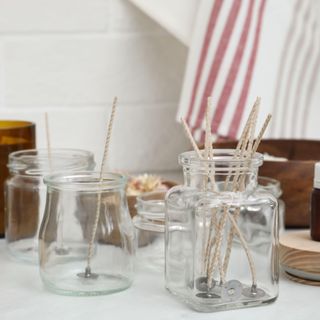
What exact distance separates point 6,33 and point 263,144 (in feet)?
1.49

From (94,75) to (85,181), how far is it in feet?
1.81

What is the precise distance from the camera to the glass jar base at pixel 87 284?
890mm

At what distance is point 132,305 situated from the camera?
2.81ft

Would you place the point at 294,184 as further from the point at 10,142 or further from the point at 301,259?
the point at 10,142

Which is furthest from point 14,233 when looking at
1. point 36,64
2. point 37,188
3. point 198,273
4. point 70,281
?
point 36,64

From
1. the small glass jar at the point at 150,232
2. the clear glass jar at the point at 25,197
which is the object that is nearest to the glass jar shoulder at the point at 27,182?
the clear glass jar at the point at 25,197

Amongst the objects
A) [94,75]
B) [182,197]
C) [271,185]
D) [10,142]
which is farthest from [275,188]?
[94,75]

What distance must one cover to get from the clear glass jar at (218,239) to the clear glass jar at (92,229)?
58mm

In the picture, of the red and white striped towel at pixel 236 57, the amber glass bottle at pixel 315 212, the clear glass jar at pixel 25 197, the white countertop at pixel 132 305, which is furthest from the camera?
the red and white striped towel at pixel 236 57

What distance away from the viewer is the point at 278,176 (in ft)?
3.78

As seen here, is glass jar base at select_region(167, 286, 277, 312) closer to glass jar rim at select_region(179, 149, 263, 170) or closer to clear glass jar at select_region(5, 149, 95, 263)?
glass jar rim at select_region(179, 149, 263, 170)

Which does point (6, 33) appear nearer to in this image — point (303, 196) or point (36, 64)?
point (36, 64)

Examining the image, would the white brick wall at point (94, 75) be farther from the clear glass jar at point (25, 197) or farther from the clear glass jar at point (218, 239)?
the clear glass jar at point (218, 239)

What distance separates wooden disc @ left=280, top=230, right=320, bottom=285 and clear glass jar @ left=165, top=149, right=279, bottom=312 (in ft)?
0.13
